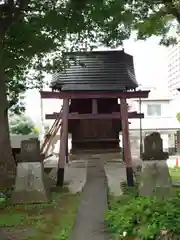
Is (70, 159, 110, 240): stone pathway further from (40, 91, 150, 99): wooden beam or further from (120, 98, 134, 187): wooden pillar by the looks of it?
(40, 91, 150, 99): wooden beam

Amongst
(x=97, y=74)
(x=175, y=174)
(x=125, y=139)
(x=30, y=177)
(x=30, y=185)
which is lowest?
(x=175, y=174)

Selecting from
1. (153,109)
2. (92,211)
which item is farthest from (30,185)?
(153,109)

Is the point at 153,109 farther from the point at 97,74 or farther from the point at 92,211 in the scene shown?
the point at 92,211

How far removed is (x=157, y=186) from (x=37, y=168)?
3.78 m

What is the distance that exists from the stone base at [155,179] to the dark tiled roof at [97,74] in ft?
14.4

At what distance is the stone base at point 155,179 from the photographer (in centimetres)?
1228

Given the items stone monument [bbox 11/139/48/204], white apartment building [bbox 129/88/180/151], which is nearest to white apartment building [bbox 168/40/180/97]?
white apartment building [bbox 129/88/180/151]

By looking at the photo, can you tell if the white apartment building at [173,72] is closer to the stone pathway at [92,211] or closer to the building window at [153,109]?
the building window at [153,109]

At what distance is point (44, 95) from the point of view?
15.9 meters

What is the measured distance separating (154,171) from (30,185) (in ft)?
12.7

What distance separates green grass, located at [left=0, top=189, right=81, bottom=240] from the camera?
8.48 m

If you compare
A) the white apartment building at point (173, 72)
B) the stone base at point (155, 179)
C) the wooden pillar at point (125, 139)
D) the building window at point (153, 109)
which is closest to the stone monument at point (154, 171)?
the stone base at point (155, 179)

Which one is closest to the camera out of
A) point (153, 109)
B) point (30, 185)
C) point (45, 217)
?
A: point (45, 217)

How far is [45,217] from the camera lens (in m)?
10.0
